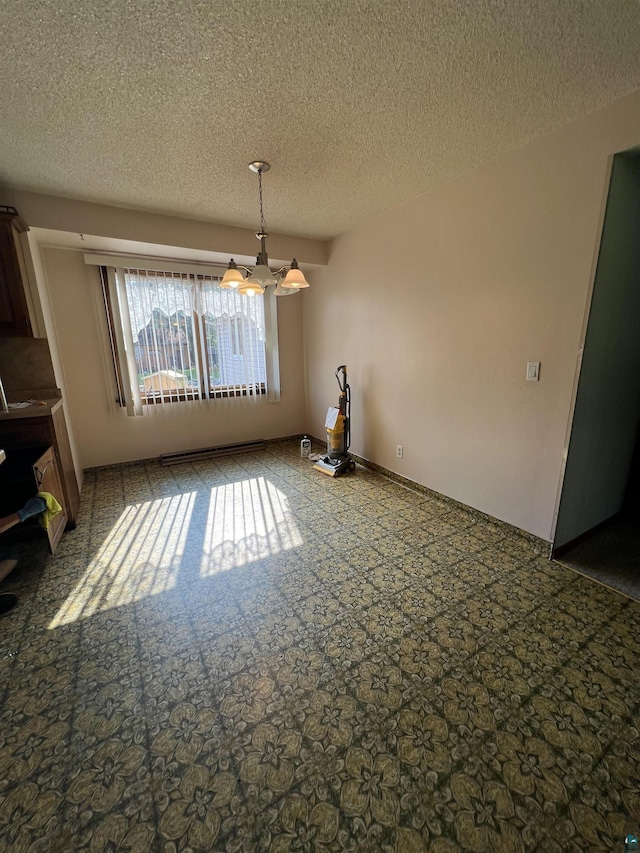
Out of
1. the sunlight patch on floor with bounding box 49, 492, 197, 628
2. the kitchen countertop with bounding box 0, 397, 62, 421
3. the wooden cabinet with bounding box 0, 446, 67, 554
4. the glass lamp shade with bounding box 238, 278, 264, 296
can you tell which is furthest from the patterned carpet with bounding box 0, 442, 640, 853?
Answer: the glass lamp shade with bounding box 238, 278, 264, 296

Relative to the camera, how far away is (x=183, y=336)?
13.9 ft

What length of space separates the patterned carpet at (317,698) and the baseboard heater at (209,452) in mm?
1762

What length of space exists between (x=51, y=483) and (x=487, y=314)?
342cm

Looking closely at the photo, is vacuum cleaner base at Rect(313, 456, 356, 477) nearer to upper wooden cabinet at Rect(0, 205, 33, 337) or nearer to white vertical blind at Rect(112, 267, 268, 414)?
white vertical blind at Rect(112, 267, 268, 414)

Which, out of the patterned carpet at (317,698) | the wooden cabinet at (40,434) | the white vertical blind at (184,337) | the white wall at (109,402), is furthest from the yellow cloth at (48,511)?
the white vertical blind at (184,337)

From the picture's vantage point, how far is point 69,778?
1210mm

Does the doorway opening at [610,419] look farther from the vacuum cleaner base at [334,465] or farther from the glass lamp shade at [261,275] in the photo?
the vacuum cleaner base at [334,465]

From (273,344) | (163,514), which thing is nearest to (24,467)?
(163,514)

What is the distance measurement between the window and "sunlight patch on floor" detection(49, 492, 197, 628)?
1637mm

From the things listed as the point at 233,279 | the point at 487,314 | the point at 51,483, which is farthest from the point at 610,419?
the point at 51,483

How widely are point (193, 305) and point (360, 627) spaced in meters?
3.89

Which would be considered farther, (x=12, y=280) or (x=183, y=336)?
(x=183, y=336)

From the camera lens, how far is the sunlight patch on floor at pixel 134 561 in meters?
2.06

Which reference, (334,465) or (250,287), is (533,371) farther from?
(334,465)
